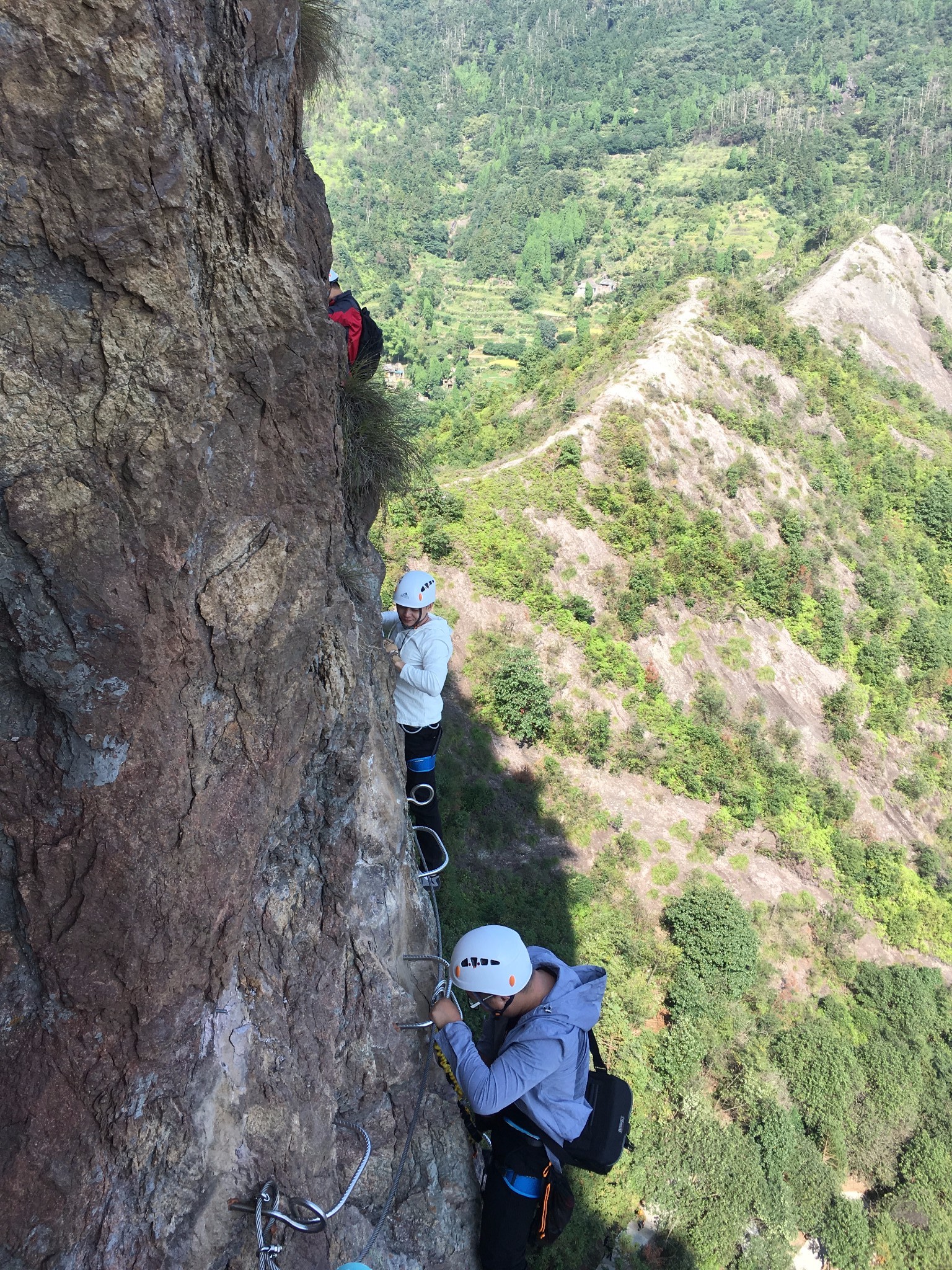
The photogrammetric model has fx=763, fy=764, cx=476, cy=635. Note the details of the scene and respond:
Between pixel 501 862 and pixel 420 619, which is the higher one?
Answer: pixel 420 619

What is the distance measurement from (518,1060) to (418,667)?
297cm

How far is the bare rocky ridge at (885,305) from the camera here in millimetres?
A: 49156

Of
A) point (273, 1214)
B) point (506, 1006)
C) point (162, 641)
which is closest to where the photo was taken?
point (162, 641)

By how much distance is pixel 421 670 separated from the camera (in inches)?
245

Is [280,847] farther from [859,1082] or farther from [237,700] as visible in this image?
[859,1082]

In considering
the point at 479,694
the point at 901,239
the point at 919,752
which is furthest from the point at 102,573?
the point at 901,239

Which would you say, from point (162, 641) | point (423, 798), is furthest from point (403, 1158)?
point (162, 641)

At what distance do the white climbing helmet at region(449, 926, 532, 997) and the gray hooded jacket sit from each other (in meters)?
0.26

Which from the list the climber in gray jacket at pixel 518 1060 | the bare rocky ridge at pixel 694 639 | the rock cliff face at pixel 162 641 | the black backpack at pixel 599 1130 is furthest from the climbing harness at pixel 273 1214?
the bare rocky ridge at pixel 694 639

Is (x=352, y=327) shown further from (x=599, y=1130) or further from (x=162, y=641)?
(x=599, y=1130)

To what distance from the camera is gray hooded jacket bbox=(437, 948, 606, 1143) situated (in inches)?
172

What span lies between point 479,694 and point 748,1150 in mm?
10570

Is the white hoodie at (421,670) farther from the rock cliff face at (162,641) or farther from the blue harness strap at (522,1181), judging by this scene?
the blue harness strap at (522,1181)

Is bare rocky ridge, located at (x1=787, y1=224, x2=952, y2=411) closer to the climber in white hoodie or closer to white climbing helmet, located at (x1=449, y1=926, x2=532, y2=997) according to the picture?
the climber in white hoodie
